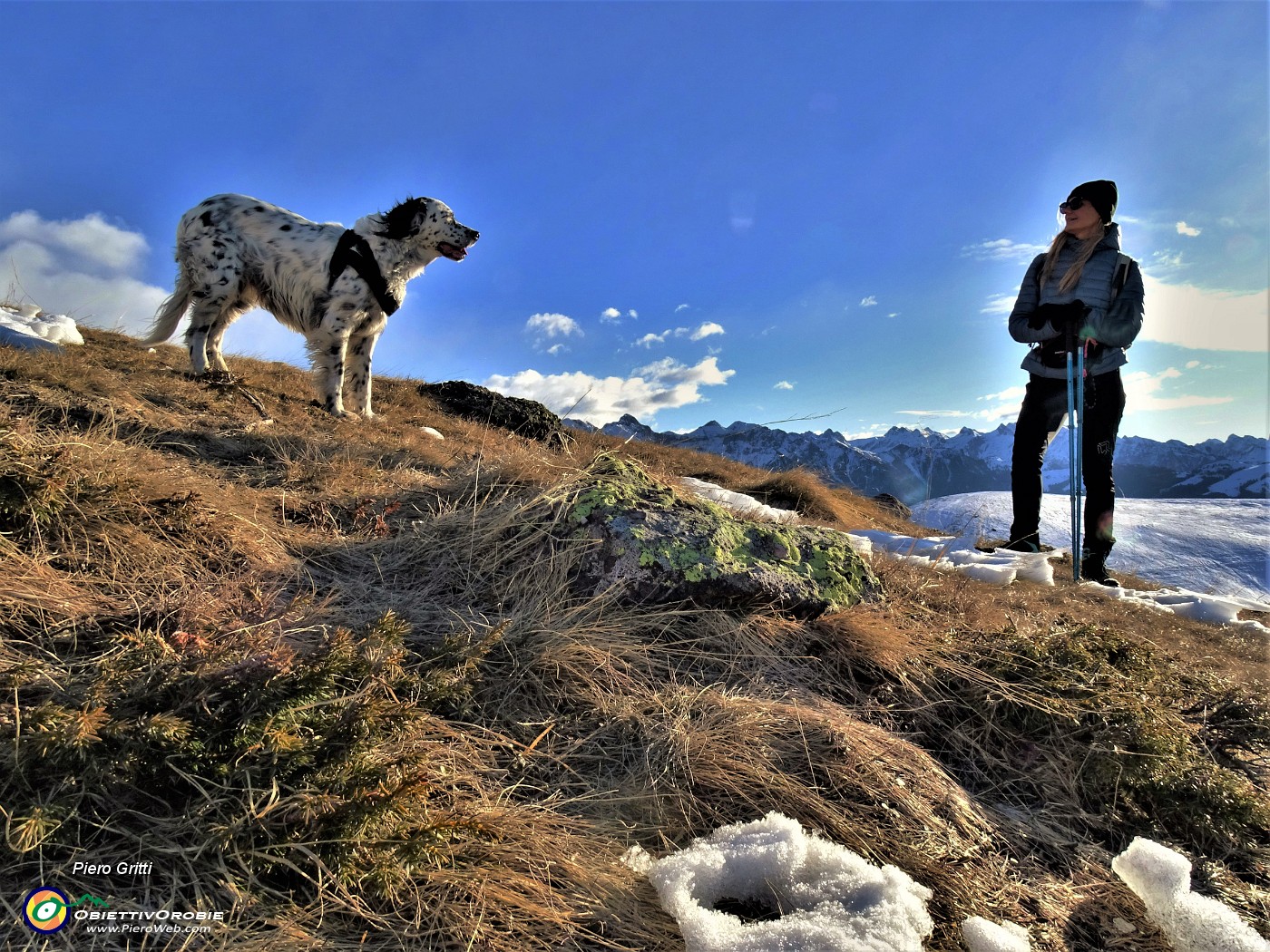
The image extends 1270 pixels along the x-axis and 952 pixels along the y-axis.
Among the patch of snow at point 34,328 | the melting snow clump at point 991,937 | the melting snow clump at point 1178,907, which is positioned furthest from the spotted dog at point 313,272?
the melting snow clump at point 1178,907

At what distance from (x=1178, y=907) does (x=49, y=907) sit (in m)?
2.54

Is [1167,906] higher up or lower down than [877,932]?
lower down

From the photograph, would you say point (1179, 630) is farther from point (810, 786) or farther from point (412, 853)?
point (412, 853)

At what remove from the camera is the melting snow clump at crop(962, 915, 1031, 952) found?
130cm

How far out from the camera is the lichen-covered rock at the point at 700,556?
105 inches

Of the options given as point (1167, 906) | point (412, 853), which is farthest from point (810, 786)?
point (412, 853)

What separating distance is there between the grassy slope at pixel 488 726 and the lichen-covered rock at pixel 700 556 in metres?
0.13

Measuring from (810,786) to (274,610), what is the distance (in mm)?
1893

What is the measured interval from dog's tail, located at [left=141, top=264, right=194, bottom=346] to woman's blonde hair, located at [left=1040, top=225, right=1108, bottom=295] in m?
9.35

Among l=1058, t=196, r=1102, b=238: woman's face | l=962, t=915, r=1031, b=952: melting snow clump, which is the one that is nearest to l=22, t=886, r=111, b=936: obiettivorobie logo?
l=962, t=915, r=1031, b=952: melting snow clump

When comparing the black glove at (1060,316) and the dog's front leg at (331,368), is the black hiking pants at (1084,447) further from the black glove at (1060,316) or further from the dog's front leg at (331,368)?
the dog's front leg at (331,368)

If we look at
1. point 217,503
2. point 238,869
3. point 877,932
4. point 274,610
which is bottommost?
point 877,932

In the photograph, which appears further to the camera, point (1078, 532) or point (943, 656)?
point (1078, 532)

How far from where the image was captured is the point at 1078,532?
5824 mm
